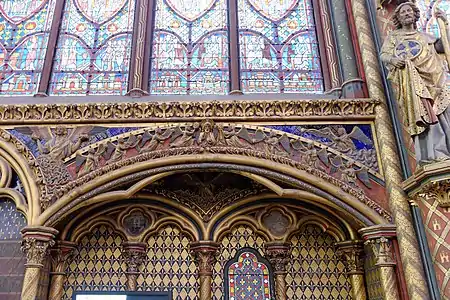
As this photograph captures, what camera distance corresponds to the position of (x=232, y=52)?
7.52m

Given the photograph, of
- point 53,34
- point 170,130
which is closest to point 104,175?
point 170,130

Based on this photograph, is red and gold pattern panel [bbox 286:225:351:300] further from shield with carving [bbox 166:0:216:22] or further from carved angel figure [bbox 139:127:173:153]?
shield with carving [bbox 166:0:216:22]

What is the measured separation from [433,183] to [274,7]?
438 centimetres

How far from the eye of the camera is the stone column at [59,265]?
624 centimetres

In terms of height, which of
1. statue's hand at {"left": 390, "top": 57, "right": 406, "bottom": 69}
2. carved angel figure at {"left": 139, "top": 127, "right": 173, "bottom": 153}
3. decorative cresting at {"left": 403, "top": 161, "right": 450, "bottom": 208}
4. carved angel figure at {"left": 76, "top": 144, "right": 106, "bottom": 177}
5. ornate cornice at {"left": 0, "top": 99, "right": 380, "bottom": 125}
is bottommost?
decorative cresting at {"left": 403, "top": 161, "right": 450, "bottom": 208}

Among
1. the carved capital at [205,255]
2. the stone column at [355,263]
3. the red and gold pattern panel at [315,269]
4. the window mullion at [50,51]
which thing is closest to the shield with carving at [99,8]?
the window mullion at [50,51]

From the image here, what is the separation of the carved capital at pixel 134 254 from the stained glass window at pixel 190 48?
2.40 metres

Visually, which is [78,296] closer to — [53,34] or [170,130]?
[170,130]

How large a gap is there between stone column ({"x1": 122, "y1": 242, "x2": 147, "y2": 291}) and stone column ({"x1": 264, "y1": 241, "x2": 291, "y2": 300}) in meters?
1.79

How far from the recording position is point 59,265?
6371 mm

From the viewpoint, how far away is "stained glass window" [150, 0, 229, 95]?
7.36 meters

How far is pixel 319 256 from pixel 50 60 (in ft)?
17.2

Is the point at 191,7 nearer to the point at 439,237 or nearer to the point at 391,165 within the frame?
the point at 391,165

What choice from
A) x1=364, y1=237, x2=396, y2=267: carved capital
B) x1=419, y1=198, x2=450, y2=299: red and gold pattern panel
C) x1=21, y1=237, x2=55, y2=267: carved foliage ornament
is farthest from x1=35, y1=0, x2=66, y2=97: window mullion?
x1=419, y1=198, x2=450, y2=299: red and gold pattern panel
